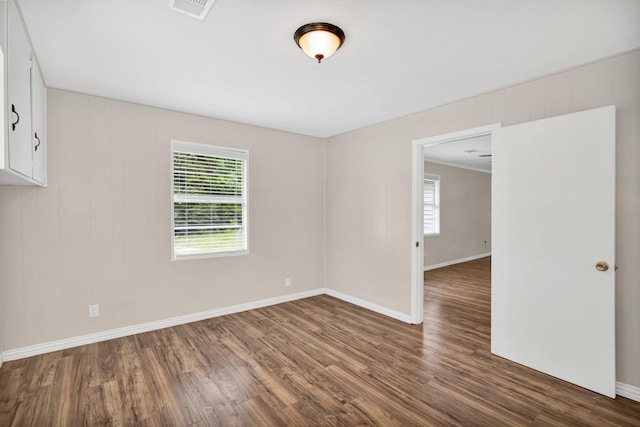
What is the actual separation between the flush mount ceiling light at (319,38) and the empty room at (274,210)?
1 centimetres

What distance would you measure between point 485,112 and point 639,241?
1.61m

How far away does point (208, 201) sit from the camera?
3.91 m

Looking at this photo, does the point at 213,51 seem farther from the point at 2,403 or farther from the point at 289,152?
the point at 2,403

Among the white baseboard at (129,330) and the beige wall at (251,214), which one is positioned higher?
the beige wall at (251,214)

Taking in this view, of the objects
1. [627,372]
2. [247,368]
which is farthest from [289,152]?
[627,372]

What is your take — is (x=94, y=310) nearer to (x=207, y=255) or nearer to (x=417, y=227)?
(x=207, y=255)

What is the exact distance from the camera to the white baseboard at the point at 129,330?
2.88 m

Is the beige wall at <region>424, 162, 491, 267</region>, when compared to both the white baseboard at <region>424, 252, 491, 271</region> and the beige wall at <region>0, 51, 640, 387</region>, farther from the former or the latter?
the beige wall at <region>0, 51, 640, 387</region>

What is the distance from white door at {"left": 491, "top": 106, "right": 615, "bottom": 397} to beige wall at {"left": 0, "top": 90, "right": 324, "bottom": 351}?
2.93 metres

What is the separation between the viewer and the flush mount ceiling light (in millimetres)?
1938

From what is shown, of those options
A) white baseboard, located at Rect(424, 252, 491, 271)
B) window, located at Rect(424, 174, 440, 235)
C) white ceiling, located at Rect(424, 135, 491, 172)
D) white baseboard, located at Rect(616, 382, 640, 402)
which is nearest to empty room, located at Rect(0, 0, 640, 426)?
white baseboard, located at Rect(616, 382, 640, 402)

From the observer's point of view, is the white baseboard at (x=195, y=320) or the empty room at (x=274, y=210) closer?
the empty room at (x=274, y=210)

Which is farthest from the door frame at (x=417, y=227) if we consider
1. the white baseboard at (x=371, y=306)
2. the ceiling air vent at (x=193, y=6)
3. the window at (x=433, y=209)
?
the window at (x=433, y=209)

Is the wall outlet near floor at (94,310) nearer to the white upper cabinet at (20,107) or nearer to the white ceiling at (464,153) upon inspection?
the white upper cabinet at (20,107)
